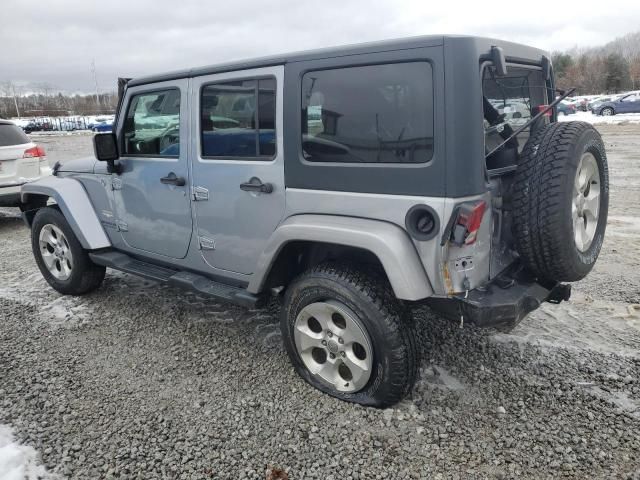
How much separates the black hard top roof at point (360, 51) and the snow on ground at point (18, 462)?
2422 mm

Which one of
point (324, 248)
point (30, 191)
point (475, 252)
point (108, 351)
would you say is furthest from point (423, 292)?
point (30, 191)

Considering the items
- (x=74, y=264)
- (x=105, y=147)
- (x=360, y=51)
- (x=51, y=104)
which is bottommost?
(x=74, y=264)

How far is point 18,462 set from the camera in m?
Result: 2.53

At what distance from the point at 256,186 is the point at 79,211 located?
209 centimetres

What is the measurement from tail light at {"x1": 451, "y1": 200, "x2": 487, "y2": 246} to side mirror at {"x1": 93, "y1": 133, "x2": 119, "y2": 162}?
277cm

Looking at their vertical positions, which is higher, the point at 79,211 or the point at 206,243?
the point at 79,211

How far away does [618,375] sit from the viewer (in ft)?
10.2

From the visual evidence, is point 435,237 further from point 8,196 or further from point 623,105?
point 623,105

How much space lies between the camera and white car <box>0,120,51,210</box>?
23.9ft

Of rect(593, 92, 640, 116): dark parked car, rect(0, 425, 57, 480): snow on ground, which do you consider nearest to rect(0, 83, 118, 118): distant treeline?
rect(593, 92, 640, 116): dark parked car

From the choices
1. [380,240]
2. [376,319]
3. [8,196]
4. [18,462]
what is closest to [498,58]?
[380,240]

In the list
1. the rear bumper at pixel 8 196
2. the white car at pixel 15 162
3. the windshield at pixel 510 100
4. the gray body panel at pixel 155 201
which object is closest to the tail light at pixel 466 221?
the windshield at pixel 510 100

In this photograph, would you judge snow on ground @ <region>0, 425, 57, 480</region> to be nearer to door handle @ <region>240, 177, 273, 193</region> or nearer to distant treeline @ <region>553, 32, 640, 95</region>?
door handle @ <region>240, 177, 273, 193</region>

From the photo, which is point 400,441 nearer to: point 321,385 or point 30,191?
point 321,385
